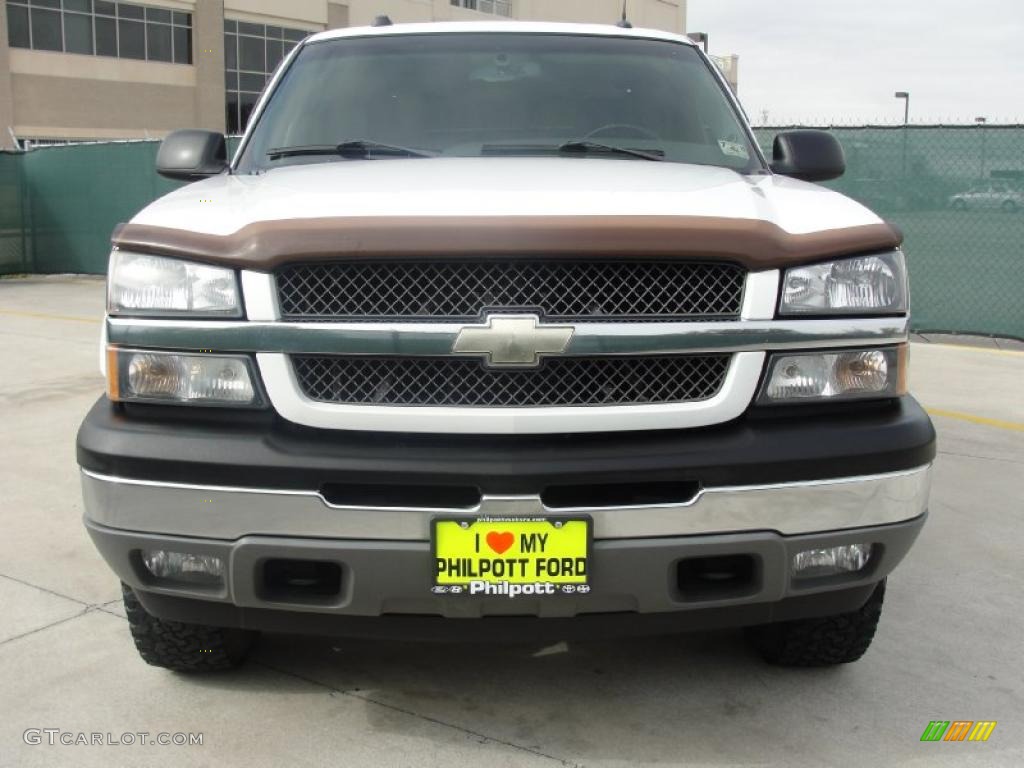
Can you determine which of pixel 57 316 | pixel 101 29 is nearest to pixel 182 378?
pixel 57 316

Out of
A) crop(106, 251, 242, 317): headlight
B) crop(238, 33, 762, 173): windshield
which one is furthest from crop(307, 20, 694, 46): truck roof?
crop(106, 251, 242, 317): headlight

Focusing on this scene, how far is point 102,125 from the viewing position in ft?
109

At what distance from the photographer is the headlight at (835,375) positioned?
2.64 meters

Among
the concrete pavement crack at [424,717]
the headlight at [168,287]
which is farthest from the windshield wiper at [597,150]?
the concrete pavement crack at [424,717]

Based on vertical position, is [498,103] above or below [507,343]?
above

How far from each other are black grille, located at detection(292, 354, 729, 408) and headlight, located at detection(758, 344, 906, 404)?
163mm

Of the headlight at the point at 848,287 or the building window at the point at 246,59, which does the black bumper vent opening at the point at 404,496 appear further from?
the building window at the point at 246,59

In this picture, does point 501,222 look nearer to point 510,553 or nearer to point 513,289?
point 513,289

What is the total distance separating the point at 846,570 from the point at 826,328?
592 millimetres

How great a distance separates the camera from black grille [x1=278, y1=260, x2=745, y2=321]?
8.32 feet

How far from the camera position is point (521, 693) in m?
3.10

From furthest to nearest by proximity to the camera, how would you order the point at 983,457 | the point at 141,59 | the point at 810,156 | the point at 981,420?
the point at 141,59, the point at 981,420, the point at 983,457, the point at 810,156

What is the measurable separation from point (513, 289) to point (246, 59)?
37.7 m

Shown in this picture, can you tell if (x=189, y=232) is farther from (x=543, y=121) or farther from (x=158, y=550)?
(x=543, y=121)
